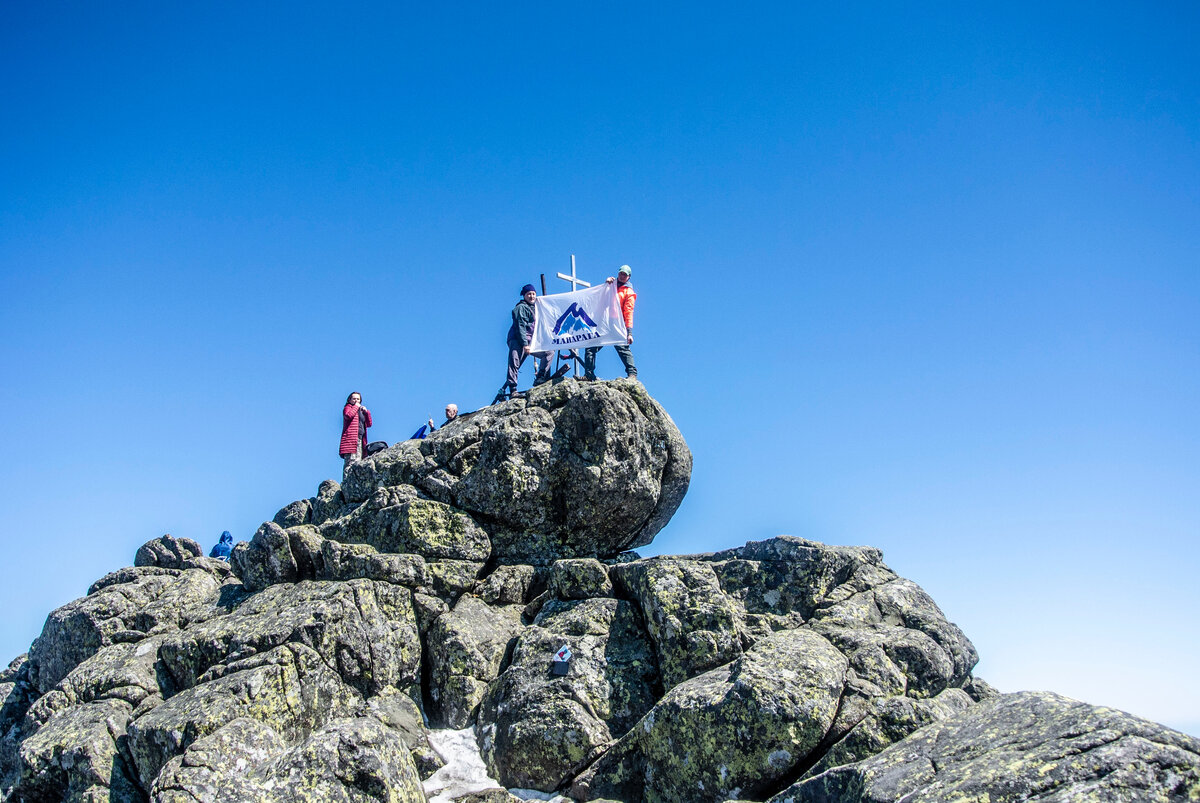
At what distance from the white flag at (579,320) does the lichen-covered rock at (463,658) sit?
10973mm

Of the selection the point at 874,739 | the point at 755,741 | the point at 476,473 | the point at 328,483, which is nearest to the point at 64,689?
the point at 328,483

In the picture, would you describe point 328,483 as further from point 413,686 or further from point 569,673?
point 569,673

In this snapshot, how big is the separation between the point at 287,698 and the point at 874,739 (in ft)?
42.2

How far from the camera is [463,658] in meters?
20.9

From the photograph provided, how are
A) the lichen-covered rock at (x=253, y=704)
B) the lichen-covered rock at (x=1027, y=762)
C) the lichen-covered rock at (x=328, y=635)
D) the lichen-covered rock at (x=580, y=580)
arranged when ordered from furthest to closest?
the lichen-covered rock at (x=580, y=580) < the lichen-covered rock at (x=328, y=635) < the lichen-covered rock at (x=253, y=704) < the lichen-covered rock at (x=1027, y=762)

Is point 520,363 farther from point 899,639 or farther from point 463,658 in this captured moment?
point 899,639

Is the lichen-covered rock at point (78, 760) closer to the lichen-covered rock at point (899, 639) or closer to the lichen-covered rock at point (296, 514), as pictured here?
the lichen-covered rock at point (296, 514)

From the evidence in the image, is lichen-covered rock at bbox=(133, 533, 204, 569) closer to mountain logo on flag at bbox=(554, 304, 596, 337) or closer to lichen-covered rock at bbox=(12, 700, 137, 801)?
lichen-covered rock at bbox=(12, 700, 137, 801)

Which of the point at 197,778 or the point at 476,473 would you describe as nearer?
the point at 197,778

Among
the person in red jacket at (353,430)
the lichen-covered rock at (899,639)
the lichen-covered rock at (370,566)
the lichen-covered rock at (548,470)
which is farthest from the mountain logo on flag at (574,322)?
the lichen-covered rock at (899,639)

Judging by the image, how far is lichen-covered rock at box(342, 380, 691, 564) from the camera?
25438 mm

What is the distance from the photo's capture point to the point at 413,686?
20.9 m

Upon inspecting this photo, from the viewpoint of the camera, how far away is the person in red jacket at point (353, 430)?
3011 cm

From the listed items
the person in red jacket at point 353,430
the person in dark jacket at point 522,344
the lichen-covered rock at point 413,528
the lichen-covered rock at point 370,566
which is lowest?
the lichen-covered rock at point 370,566
